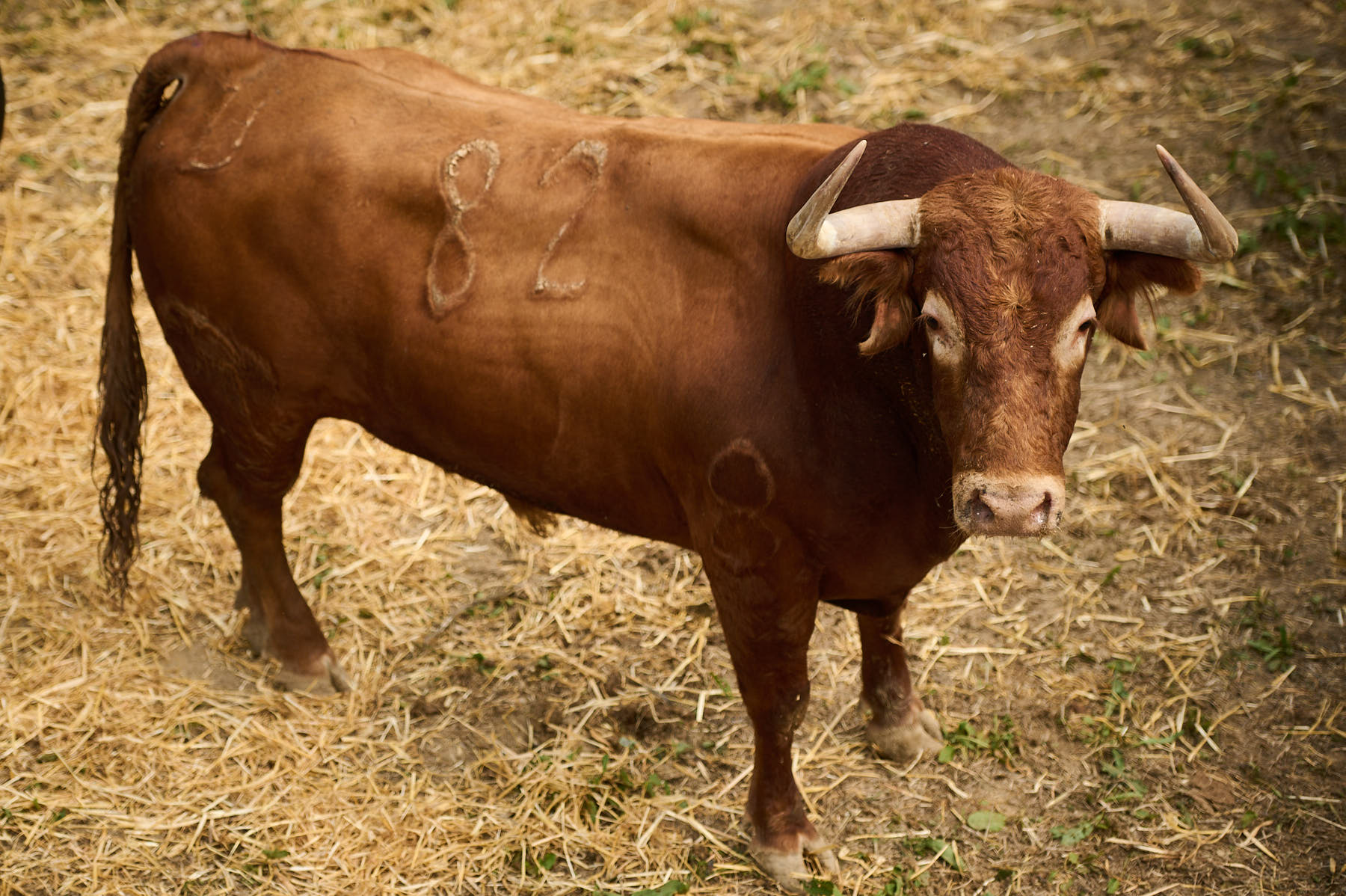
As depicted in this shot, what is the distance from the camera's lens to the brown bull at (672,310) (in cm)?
264

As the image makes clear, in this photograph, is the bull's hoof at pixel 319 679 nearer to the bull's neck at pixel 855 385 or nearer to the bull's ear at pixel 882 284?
the bull's neck at pixel 855 385

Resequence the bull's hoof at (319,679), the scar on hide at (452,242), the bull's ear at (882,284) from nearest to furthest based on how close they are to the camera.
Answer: the bull's ear at (882,284)
the scar on hide at (452,242)
the bull's hoof at (319,679)

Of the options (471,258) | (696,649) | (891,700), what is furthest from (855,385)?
(696,649)

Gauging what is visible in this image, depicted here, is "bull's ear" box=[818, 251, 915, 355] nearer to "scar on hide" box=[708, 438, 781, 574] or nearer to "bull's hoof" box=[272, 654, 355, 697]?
"scar on hide" box=[708, 438, 781, 574]

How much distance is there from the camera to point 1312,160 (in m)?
6.28

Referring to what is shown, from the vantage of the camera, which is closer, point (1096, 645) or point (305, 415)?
point (305, 415)

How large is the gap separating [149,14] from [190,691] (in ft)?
18.0

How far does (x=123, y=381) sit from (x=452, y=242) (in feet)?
5.45

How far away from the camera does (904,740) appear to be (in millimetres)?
4113

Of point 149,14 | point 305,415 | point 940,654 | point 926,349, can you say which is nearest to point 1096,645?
point 940,654

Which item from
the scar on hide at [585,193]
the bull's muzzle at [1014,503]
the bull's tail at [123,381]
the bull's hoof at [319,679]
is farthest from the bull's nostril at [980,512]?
the bull's tail at [123,381]

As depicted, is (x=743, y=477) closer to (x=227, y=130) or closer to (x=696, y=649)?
(x=696, y=649)

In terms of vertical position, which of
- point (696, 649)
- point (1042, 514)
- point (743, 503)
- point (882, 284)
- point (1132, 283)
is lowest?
point (696, 649)

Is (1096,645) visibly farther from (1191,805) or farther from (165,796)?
(165,796)
